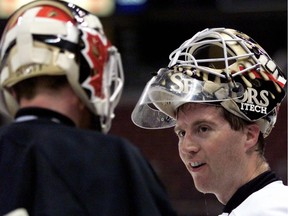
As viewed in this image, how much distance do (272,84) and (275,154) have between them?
448 cm

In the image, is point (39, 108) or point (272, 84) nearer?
point (39, 108)

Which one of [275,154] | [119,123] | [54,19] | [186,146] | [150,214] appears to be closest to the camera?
[150,214]

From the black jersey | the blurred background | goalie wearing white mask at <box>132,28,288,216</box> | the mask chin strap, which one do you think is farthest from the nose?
the blurred background

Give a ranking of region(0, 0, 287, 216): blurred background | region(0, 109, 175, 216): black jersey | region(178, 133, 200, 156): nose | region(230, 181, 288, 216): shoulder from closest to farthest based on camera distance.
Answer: region(0, 109, 175, 216): black jersey
region(230, 181, 288, 216): shoulder
region(178, 133, 200, 156): nose
region(0, 0, 287, 216): blurred background

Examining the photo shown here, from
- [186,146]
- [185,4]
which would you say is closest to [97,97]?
[186,146]

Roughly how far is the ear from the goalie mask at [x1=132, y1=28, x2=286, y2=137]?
0.06ft

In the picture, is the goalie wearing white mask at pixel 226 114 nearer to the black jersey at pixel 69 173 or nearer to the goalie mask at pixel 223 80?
the goalie mask at pixel 223 80

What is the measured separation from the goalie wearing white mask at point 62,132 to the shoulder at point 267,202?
0.50m

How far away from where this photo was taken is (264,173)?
2377mm

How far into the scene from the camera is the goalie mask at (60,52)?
182 centimetres

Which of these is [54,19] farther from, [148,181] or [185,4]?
[185,4]

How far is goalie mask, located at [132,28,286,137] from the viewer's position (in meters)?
2.35

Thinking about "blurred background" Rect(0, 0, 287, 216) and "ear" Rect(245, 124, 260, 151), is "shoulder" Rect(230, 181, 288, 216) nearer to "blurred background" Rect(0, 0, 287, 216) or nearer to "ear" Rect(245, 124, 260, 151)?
"ear" Rect(245, 124, 260, 151)

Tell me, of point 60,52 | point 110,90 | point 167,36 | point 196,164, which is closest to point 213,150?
point 196,164
